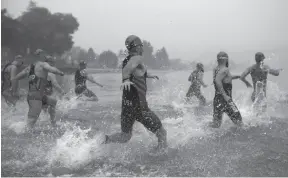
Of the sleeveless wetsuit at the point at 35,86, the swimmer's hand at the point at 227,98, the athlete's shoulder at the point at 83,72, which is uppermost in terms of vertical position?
the athlete's shoulder at the point at 83,72

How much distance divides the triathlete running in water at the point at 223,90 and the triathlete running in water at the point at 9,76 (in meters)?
5.25

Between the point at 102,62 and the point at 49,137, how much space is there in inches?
113

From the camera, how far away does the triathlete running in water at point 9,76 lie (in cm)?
859

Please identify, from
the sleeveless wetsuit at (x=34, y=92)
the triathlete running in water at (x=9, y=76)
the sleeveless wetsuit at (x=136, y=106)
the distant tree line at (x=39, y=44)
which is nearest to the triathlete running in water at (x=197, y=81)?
the distant tree line at (x=39, y=44)

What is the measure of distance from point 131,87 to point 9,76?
568 centimetres

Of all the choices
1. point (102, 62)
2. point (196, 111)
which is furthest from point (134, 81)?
point (196, 111)

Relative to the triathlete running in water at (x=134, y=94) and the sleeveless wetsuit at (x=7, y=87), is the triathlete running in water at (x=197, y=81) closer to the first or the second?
the sleeveless wetsuit at (x=7, y=87)

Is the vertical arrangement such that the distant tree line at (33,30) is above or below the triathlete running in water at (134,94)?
above

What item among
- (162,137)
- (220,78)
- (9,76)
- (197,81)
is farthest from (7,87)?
(220,78)

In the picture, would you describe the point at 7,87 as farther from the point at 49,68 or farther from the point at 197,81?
the point at 197,81

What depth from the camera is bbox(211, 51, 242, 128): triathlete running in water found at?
5.98 meters

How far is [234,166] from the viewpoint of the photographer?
4.49m

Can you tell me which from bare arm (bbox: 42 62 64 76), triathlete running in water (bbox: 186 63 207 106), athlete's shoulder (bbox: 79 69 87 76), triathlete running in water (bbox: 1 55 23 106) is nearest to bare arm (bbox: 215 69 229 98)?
bare arm (bbox: 42 62 64 76)

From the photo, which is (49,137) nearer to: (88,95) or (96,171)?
(96,171)
